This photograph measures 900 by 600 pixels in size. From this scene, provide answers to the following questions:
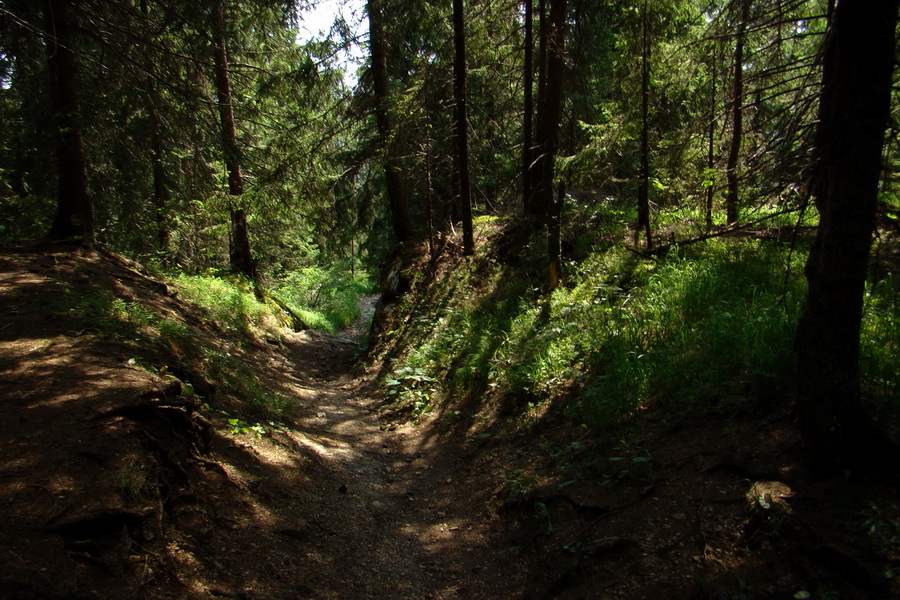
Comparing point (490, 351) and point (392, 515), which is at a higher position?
point (490, 351)

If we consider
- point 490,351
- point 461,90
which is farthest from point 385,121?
point 490,351

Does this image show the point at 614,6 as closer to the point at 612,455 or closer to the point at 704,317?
the point at 704,317

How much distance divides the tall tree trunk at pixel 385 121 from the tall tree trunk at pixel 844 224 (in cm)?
1066

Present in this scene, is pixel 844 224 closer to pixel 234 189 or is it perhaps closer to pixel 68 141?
pixel 68 141

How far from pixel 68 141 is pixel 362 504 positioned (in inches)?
335

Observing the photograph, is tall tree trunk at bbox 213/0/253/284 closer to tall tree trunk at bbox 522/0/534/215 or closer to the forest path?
tall tree trunk at bbox 522/0/534/215

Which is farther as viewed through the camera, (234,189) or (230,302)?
(234,189)

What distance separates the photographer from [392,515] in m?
5.76

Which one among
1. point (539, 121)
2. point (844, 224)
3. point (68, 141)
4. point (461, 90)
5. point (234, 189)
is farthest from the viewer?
point (234, 189)

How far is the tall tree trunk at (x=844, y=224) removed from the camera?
3102 mm

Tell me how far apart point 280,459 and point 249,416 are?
1081 millimetres

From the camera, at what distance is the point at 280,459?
238 inches

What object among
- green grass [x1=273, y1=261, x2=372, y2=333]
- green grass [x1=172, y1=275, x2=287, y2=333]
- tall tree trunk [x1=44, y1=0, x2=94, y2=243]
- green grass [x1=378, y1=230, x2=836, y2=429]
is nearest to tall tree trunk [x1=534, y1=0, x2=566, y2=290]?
green grass [x1=378, y1=230, x2=836, y2=429]

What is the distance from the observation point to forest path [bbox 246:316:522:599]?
4453 mm
